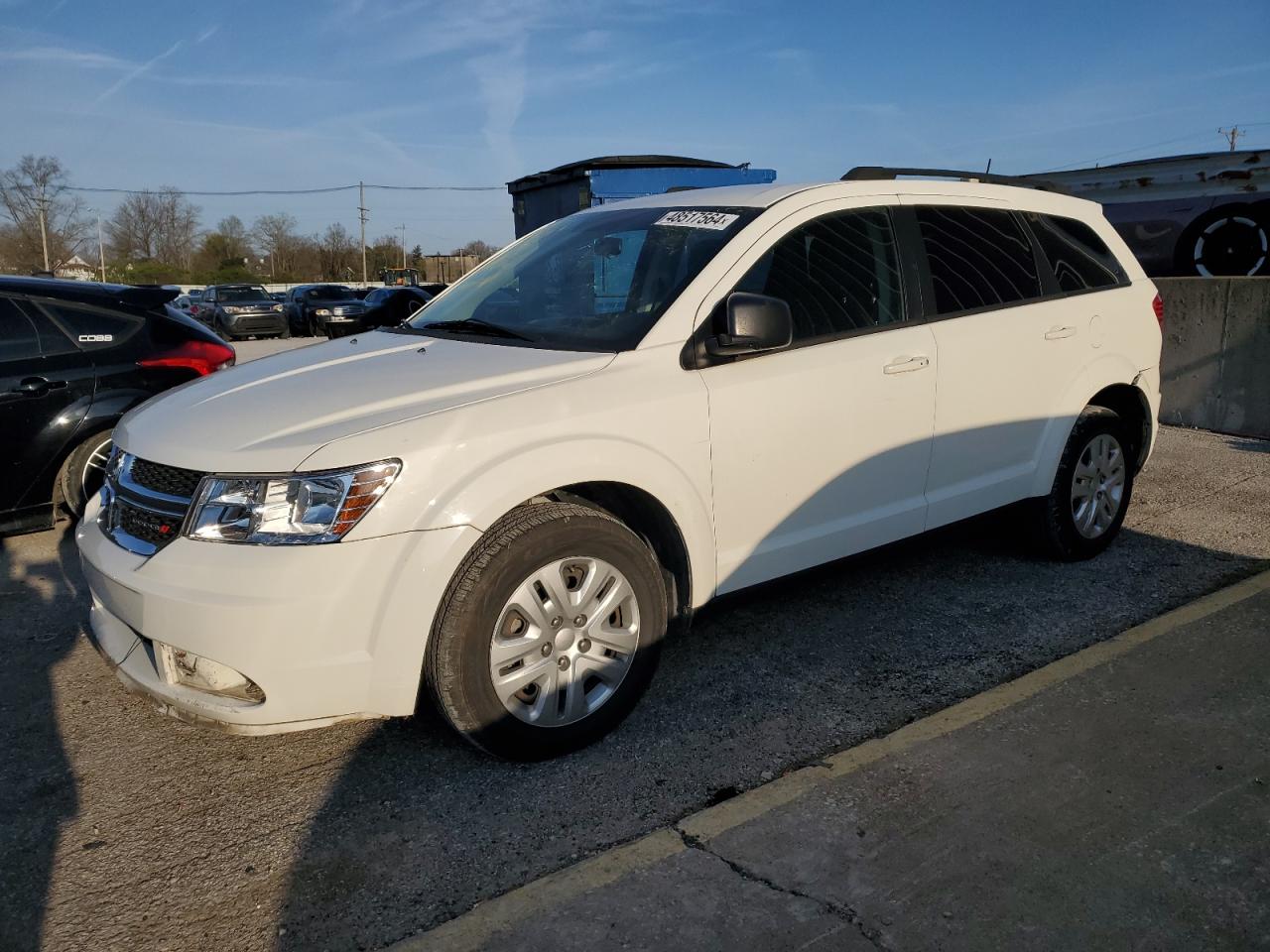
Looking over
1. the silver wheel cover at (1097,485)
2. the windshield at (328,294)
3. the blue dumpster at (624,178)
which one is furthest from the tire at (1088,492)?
the windshield at (328,294)

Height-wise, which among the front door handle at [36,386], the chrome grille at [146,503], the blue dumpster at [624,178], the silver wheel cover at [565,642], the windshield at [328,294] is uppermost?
the blue dumpster at [624,178]

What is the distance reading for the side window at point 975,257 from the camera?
414cm

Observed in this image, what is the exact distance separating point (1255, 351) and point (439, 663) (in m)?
8.00

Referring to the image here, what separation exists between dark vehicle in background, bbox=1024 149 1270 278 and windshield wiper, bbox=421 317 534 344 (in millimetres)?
7095

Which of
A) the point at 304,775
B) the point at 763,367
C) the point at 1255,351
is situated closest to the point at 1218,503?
the point at 1255,351

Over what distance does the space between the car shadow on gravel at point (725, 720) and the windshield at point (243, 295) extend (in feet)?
93.9

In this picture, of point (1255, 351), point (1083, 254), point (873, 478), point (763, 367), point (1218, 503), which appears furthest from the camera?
point (1255, 351)

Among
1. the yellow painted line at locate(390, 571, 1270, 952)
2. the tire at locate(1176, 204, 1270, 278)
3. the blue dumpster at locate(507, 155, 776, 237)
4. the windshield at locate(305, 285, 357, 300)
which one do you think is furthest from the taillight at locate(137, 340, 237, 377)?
the windshield at locate(305, 285, 357, 300)

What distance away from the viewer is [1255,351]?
8172mm

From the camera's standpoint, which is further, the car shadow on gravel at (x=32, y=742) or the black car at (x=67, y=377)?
the black car at (x=67, y=377)

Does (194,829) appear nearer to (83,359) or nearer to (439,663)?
(439,663)

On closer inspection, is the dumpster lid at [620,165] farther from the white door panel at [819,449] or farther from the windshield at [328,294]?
the windshield at [328,294]

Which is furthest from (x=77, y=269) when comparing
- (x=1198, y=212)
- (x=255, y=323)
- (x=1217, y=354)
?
(x=1217, y=354)

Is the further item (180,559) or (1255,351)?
(1255,351)
